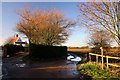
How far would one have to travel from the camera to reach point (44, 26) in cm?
3111

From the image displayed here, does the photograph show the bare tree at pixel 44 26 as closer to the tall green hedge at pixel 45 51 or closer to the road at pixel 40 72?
the tall green hedge at pixel 45 51

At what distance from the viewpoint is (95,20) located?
54.0 feet

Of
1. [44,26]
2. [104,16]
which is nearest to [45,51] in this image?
[44,26]

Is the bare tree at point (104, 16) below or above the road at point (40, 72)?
above

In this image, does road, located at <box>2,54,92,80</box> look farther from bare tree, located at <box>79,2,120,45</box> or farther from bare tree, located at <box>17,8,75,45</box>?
bare tree, located at <box>17,8,75,45</box>

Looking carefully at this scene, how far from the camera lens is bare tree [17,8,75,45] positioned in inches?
1225

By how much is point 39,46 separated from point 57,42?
4.66 m

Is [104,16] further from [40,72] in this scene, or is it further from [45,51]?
[45,51]

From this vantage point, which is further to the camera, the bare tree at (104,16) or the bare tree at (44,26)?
the bare tree at (44,26)

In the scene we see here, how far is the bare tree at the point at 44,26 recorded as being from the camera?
31116 millimetres

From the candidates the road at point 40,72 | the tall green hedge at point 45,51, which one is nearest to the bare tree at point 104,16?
the road at point 40,72

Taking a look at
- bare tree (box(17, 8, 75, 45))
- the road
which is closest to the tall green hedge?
bare tree (box(17, 8, 75, 45))

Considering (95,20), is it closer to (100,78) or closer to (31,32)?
(100,78)

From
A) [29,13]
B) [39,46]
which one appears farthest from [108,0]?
[29,13]
